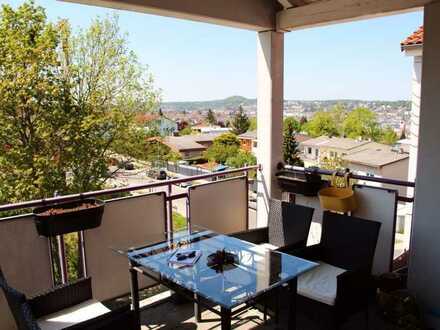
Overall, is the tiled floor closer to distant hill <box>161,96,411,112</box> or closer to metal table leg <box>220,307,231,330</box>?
metal table leg <box>220,307,231,330</box>

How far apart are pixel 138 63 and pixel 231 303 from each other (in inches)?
587

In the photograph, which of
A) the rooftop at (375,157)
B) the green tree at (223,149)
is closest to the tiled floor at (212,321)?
the rooftop at (375,157)

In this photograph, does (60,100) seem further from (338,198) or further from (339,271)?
(339,271)

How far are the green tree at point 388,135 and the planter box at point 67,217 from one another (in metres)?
42.1

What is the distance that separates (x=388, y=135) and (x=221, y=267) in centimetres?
4380

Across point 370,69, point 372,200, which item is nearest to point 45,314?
point 372,200

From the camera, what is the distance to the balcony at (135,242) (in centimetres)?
263

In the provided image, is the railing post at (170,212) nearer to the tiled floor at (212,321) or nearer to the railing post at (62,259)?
the tiled floor at (212,321)

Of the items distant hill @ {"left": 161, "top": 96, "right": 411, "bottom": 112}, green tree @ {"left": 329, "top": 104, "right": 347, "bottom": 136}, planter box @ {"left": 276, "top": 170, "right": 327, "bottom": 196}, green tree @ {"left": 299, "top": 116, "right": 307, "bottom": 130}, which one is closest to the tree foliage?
planter box @ {"left": 276, "top": 170, "right": 327, "bottom": 196}

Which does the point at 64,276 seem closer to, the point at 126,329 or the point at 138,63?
the point at 126,329

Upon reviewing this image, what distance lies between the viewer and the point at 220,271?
2.31m

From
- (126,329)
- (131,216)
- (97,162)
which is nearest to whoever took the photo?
(126,329)

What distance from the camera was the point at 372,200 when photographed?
11.0ft

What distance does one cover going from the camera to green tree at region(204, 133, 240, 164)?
30781 mm
